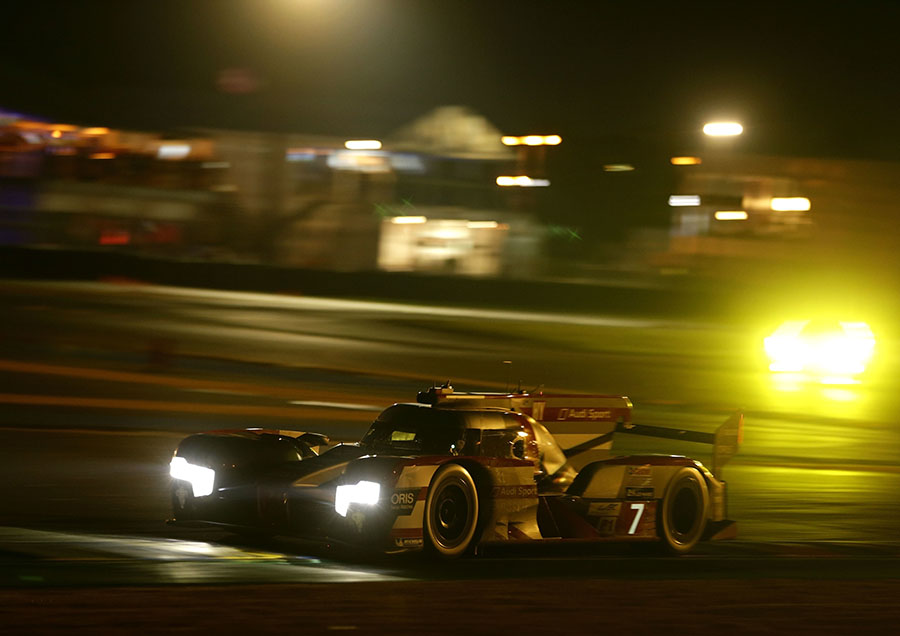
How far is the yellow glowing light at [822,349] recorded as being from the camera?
1068 inches

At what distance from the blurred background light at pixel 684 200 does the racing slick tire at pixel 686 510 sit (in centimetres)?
3463

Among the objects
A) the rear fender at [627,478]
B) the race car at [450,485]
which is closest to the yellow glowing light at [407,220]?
the race car at [450,485]

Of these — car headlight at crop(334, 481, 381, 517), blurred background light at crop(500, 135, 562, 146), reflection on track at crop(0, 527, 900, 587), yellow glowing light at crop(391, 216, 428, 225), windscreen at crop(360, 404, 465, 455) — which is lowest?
reflection on track at crop(0, 527, 900, 587)

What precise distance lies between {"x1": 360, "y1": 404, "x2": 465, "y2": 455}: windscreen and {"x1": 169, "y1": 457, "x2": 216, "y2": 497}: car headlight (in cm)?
105

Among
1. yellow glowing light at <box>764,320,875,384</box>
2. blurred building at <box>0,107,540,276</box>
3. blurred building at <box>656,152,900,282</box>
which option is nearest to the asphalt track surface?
yellow glowing light at <box>764,320,875,384</box>

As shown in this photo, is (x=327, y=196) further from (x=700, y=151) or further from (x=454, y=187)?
(x=700, y=151)

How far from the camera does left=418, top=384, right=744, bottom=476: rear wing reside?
8.98 m

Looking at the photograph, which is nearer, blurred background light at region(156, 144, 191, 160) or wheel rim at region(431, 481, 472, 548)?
wheel rim at region(431, 481, 472, 548)

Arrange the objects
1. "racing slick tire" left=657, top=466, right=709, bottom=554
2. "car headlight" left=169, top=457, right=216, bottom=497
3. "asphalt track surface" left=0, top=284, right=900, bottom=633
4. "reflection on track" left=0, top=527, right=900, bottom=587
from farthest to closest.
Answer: "racing slick tire" left=657, top=466, right=709, bottom=554
"car headlight" left=169, top=457, right=216, bottom=497
"reflection on track" left=0, top=527, right=900, bottom=587
"asphalt track surface" left=0, top=284, right=900, bottom=633

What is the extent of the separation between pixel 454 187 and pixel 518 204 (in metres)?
2.41

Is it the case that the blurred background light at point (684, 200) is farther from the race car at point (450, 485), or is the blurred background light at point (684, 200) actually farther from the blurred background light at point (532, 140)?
the race car at point (450, 485)

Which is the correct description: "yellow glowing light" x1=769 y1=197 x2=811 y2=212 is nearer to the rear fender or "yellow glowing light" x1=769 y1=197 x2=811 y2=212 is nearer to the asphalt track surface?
the asphalt track surface

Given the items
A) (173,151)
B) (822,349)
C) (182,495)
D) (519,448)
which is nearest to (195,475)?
(182,495)

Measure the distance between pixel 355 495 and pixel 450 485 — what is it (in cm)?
64
